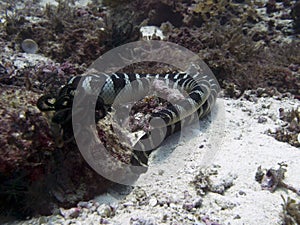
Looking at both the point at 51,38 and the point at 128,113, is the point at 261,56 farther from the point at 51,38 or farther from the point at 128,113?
the point at 51,38

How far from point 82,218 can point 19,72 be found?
9.10 feet

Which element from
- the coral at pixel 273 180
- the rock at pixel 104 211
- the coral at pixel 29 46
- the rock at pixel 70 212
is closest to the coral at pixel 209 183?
the coral at pixel 273 180

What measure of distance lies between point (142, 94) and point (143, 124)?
711 mm

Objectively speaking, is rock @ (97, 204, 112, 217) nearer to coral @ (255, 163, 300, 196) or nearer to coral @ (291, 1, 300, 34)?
coral @ (255, 163, 300, 196)

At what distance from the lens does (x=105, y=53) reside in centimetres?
517

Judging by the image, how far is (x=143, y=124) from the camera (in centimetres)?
370

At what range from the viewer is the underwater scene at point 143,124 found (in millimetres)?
2307

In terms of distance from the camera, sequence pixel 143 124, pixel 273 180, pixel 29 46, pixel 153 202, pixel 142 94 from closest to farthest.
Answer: pixel 153 202
pixel 273 180
pixel 143 124
pixel 142 94
pixel 29 46

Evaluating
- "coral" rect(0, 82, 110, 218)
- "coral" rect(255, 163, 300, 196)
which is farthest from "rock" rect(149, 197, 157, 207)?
"coral" rect(255, 163, 300, 196)

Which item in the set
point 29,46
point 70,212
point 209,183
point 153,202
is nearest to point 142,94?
point 209,183

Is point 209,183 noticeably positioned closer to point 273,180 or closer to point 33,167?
point 273,180

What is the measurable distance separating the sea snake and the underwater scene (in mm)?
17

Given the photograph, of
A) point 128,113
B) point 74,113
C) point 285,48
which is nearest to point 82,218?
point 74,113

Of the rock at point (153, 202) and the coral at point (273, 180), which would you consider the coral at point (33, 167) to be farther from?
the coral at point (273, 180)
